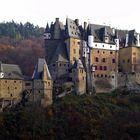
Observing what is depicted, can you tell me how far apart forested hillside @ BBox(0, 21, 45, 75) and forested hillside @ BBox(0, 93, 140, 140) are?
17.4 metres

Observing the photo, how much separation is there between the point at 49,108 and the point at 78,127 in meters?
4.67

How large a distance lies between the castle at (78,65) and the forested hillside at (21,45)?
10.2 m

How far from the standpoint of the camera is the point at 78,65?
66.9m

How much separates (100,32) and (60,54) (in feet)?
28.7

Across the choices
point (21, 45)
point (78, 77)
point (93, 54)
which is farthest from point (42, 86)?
point (21, 45)

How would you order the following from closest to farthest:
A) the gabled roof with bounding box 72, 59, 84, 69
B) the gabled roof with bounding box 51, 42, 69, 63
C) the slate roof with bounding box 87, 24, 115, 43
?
the gabled roof with bounding box 72, 59, 84, 69 → the gabled roof with bounding box 51, 42, 69, 63 → the slate roof with bounding box 87, 24, 115, 43

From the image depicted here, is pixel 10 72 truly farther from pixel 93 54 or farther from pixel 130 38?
pixel 130 38

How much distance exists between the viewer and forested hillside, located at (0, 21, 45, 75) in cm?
8819

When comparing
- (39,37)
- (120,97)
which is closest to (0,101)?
(120,97)

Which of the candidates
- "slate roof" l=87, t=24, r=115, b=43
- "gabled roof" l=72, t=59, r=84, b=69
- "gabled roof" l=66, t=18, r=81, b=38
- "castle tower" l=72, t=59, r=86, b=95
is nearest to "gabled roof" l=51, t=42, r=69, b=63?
"gabled roof" l=66, t=18, r=81, b=38

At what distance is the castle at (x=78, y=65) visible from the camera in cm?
6369

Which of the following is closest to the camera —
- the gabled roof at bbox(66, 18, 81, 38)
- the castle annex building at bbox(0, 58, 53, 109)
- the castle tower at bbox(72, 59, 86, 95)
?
the castle annex building at bbox(0, 58, 53, 109)

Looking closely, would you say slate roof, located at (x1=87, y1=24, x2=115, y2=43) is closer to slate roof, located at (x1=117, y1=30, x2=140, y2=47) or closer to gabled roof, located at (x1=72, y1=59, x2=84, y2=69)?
slate roof, located at (x1=117, y1=30, x2=140, y2=47)

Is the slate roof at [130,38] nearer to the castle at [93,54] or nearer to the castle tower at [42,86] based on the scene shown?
the castle at [93,54]
